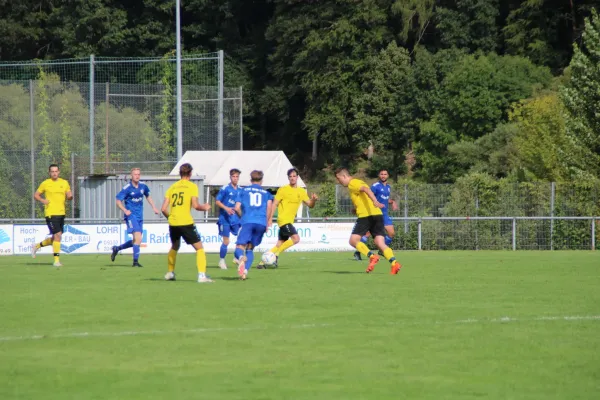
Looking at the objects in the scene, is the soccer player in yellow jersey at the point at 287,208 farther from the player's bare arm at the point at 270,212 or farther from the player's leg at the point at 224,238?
the player's bare arm at the point at 270,212

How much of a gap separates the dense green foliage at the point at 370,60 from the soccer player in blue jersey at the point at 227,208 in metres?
34.8

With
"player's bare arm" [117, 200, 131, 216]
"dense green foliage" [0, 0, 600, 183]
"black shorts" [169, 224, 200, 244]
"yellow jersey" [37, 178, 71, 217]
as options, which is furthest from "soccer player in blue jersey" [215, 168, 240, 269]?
"dense green foliage" [0, 0, 600, 183]

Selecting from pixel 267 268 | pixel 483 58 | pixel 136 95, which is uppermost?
pixel 483 58

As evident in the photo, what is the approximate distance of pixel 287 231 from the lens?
2319 cm

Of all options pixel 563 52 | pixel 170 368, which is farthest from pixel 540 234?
pixel 563 52

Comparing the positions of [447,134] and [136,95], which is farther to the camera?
[447,134]

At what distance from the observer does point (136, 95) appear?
37.7m

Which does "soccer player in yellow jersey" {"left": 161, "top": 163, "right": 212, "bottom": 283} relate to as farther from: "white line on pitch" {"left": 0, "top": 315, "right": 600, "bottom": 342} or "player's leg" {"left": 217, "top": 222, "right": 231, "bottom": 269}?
"white line on pitch" {"left": 0, "top": 315, "right": 600, "bottom": 342}

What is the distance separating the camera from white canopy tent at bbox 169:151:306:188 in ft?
128

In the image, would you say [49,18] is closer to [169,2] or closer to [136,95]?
[169,2]

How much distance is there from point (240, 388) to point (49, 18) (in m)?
74.8

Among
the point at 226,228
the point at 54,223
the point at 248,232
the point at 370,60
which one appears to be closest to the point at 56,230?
the point at 54,223

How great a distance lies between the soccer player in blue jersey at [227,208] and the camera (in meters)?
22.8

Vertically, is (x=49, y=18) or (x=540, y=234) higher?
(x=49, y=18)
